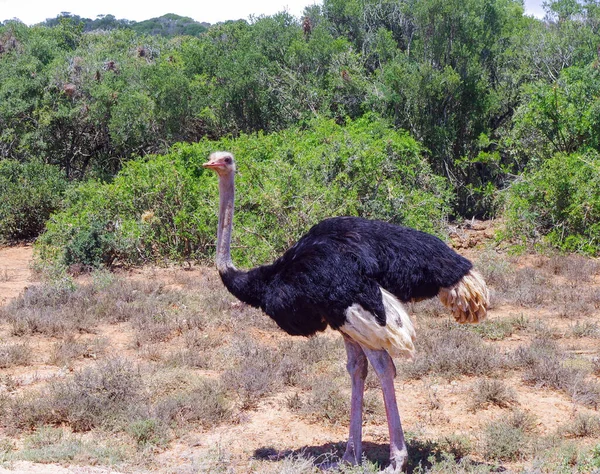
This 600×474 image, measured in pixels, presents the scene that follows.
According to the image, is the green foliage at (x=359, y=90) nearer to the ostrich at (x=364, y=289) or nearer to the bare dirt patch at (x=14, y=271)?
the bare dirt patch at (x=14, y=271)

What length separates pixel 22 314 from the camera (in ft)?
22.0

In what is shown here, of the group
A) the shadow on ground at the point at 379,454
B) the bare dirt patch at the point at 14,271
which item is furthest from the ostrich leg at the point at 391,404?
the bare dirt patch at the point at 14,271

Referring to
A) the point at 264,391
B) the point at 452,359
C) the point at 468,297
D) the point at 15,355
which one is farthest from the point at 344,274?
the point at 15,355

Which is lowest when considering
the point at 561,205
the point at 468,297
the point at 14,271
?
the point at 14,271

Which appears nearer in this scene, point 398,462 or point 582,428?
point 398,462

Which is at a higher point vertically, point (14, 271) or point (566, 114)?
point (566, 114)

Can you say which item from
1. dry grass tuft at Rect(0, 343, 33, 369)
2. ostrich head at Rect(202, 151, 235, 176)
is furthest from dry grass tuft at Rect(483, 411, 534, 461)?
dry grass tuft at Rect(0, 343, 33, 369)

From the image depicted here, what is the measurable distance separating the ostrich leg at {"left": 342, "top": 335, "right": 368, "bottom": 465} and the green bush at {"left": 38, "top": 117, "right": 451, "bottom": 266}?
174 inches

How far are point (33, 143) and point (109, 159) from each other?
1.63 m

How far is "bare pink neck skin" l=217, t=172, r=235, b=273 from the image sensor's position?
426 centimetres

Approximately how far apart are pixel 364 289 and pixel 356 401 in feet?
2.16

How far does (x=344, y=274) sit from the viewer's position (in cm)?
380

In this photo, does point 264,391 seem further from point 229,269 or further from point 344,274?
point 344,274

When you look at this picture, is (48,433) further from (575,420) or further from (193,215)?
(193,215)
